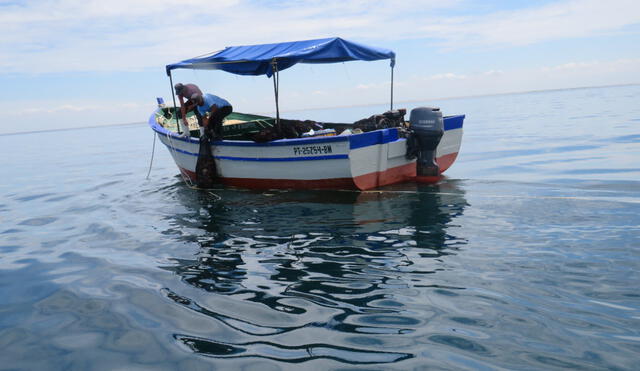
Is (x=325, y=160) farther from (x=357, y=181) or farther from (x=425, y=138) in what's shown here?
(x=425, y=138)

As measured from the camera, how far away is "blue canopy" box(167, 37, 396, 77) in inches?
373

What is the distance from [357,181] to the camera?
922 centimetres

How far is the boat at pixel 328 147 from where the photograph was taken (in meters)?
9.15

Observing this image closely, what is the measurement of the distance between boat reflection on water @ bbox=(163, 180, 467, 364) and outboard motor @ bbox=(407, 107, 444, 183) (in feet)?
2.57

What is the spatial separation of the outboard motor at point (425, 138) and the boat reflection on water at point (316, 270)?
0.78m

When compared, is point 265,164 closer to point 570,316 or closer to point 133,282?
point 133,282

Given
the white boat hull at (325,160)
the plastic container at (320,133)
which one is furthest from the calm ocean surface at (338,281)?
the plastic container at (320,133)

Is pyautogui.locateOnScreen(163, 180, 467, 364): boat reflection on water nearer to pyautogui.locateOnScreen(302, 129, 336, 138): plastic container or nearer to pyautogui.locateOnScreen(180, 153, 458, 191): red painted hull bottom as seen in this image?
pyautogui.locateOnScreen(180, 153, 458, 191): red painted hull bottom

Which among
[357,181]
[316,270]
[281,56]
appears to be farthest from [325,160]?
[316,270]

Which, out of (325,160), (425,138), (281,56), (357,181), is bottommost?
(357,181)

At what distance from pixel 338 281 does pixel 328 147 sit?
15.4 ft

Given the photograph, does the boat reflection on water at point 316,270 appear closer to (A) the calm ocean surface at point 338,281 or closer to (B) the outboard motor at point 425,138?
(A) the calm ocean surface at point 338,281

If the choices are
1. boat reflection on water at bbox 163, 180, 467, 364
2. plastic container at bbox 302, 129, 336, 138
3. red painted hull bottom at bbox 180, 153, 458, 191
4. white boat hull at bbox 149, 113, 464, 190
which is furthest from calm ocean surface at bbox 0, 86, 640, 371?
plastic container at bbox 302, 129, 336, 138

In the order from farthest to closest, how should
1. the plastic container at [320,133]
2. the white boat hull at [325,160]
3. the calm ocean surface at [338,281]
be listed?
1. the plastic container at [320,133]
2. the white boat hull at [325,160]
3. the calm ocean surface at [338,281]
